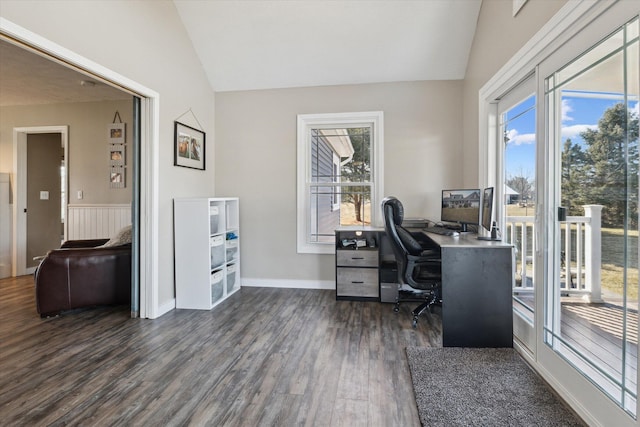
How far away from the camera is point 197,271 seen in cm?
338

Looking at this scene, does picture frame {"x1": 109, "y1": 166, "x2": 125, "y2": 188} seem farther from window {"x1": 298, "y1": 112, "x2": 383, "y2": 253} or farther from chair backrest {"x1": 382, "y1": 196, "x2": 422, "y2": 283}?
chair backrest {"x1": 382, "y1": 196, "x2": 422, "y2": 283}

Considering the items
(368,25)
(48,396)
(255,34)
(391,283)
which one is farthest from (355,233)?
(48,396)

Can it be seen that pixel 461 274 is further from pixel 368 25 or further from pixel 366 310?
pixel 368 25

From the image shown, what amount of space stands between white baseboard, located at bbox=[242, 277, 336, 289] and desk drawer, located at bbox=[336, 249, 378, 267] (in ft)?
1.80

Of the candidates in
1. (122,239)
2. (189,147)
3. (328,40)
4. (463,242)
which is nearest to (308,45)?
(328,40)

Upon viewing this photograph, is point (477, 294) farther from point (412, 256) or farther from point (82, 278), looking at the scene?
point (82, 278)

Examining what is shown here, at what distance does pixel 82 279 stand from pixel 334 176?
2.96m

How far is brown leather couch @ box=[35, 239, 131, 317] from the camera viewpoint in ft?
10.1

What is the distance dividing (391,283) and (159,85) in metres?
3.16

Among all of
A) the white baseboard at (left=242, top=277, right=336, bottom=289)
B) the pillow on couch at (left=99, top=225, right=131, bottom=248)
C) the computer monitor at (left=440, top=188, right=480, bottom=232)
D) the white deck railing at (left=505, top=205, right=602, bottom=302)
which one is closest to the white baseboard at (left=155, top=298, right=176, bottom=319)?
the pillow on couch at (left=99, top=225, right=131, bottom=248)

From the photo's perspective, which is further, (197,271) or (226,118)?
(226,118)

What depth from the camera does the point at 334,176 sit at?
4.22 meters

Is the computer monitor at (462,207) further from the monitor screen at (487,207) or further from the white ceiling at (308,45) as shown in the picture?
the white ceiling at (308,45)

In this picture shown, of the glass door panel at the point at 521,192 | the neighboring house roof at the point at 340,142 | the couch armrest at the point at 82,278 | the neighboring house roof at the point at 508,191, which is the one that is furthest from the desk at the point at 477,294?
the couch armrest at the point at 82,278
